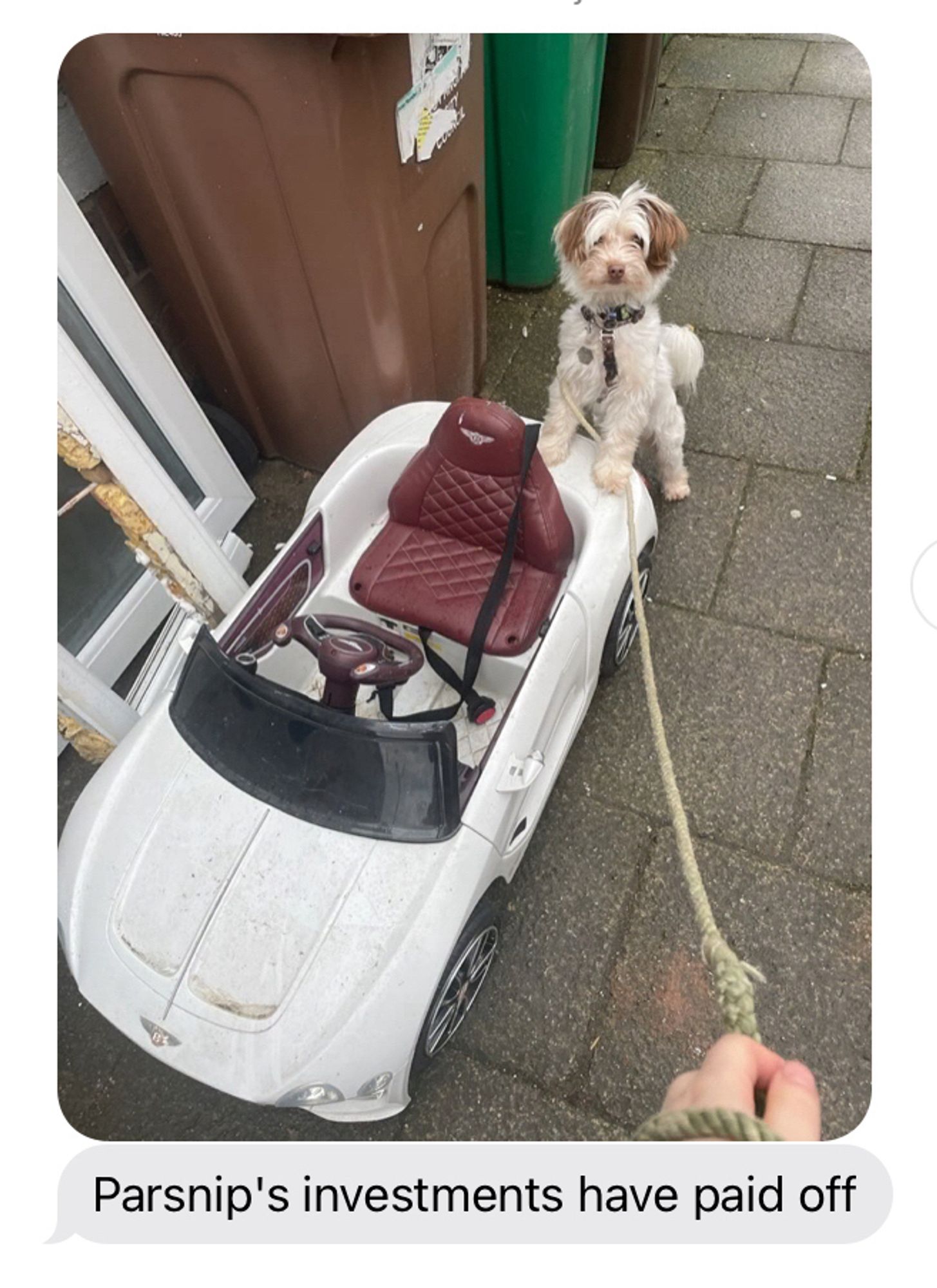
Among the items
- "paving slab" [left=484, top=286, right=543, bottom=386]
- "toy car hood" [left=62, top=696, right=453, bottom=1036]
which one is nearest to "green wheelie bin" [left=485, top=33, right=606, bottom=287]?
"paving slab" [left=484, top=286, right=543, bottom=386]

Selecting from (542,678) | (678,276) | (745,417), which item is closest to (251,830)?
(542,678)

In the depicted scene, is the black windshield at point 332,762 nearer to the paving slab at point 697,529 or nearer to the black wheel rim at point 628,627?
the black wheel rim at point 628,627

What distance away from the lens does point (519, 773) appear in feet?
6.21

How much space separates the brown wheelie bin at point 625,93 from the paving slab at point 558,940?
3.85 meters

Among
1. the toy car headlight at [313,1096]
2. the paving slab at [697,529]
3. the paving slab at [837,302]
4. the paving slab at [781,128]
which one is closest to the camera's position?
the toy car headlight at [313,1096]

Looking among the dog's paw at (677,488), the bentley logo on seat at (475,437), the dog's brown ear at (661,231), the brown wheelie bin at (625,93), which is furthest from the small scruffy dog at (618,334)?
the brown wheelie bin at (625,93)

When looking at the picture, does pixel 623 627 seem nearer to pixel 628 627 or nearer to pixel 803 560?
pixel 628 627

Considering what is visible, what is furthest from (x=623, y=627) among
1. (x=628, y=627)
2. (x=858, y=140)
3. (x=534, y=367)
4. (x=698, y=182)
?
(x=858, y=140)

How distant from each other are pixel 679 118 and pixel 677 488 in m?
3.15

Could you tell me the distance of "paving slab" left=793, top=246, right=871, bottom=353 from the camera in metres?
3.63

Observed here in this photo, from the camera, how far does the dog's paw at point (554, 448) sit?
99.1 inches

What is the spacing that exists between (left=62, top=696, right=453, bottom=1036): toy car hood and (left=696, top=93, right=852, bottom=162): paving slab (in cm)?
467

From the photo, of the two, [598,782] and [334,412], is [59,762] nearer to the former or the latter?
[334,412]

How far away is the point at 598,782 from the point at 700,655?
629 millimetres
